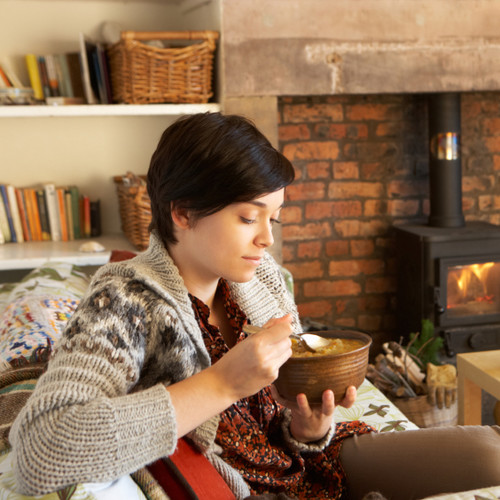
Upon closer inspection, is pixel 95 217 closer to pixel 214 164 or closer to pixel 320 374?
pixel 214 164

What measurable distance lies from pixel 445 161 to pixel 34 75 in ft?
5.54

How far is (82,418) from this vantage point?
2.76 ft

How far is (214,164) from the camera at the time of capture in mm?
1025

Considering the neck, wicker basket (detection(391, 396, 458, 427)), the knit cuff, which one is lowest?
wicker basket (detection(391, 396, 458, 427))

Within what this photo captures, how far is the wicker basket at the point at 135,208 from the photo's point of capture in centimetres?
244

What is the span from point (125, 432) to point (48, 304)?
0.92 m

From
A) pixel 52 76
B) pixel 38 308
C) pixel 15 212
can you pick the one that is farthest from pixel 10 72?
pixel 38 308

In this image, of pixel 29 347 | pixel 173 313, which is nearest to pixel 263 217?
pixel 173 313

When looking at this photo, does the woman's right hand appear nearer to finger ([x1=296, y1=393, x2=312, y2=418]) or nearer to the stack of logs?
finger ([x1=296, y1=393, x2=312, y2=418])

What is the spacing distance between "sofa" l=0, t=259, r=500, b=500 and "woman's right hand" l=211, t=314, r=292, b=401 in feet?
0.62

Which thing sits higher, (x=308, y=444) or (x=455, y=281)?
(x=308, y=444)

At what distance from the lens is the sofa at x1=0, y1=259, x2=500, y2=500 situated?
0.89m

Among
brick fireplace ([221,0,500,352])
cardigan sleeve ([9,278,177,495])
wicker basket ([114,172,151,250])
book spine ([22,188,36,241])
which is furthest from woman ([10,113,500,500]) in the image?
book spine ([22,188,36,241])

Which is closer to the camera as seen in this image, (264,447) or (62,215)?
(264,447)
